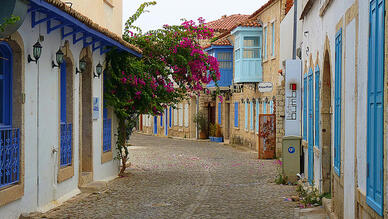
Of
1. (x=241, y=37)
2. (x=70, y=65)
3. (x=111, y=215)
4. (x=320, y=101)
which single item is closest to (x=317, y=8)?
(x=320, y=101)

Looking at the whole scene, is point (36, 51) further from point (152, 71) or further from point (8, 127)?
point (152, 71)

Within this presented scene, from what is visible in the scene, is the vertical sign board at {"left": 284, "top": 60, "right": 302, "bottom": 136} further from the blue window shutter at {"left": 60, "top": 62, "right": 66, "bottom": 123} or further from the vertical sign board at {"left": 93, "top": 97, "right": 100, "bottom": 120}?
the blue window shutter at {"left": 60, "top": 62, "right": 66, "bottom": 123}

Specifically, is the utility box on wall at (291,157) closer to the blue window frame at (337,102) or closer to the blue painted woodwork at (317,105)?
the blue painted woodwork at (317,105)

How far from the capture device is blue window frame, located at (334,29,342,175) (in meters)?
8.81

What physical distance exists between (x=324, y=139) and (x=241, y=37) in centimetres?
1994

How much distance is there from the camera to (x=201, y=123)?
41.1m

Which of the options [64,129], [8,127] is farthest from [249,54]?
[8,127]

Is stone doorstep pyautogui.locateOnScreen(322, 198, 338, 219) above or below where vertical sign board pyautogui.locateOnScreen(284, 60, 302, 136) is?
below

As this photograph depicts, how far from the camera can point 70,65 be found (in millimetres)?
12570

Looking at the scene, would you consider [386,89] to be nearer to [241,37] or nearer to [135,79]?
[135,79]

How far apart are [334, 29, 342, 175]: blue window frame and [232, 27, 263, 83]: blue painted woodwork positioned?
68.5 ft

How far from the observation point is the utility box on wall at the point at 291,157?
1519cm

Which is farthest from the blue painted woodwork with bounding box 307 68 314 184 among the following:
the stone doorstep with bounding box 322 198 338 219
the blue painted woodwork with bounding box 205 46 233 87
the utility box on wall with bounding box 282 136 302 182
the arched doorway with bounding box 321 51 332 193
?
the blue painted woodwork with bounding box 205 46 233 87

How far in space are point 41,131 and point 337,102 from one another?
4.84m
